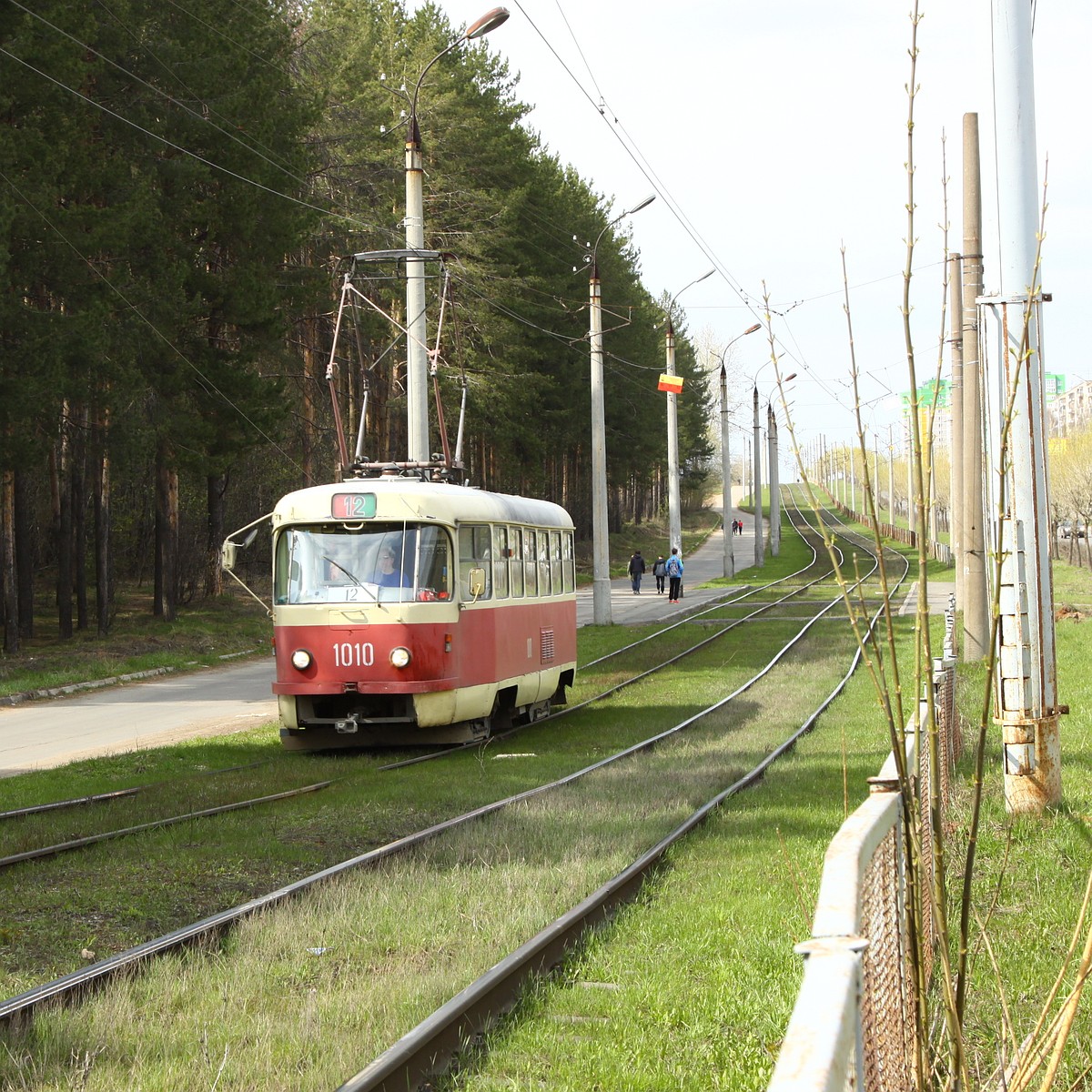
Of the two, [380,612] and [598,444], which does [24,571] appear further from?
[380,612]

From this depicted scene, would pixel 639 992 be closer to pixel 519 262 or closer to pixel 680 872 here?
pixel 680 872

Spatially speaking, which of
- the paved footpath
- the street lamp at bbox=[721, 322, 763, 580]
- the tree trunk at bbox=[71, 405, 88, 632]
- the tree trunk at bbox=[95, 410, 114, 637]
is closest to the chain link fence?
the tree trunk at bbox=[71, 405, 88, 632]

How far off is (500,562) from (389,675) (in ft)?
8.26

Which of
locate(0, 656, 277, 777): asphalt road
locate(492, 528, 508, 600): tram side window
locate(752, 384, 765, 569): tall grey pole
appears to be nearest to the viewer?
locate(492, 528, 508, 600): tram side window

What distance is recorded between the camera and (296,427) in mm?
42469

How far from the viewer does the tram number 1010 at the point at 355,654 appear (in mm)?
14523

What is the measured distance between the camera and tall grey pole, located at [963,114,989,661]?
55.7ft

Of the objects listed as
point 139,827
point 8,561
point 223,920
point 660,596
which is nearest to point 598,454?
point 8,561

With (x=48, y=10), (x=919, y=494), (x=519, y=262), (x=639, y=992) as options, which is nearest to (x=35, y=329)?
(x=48, y=10)

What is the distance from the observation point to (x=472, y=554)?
51.1ft

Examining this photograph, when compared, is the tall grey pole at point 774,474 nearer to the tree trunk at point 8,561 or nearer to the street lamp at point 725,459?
the street lamp at point 725,459

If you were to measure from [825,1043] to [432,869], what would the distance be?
6607 mm

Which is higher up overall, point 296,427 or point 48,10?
point 48,10

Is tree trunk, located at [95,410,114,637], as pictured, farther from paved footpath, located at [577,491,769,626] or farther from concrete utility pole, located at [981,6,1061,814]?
concrete utility pole, located at [981,6,1061,814]
